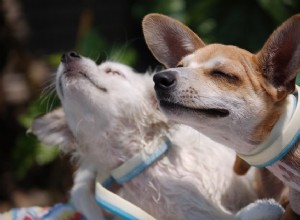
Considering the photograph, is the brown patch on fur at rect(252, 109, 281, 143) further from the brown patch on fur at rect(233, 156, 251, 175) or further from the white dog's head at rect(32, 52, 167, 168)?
the white dog's head at rect(32, 52, 167, 168)

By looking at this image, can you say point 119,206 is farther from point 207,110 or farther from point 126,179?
point 207,110

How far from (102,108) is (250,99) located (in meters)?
0.52

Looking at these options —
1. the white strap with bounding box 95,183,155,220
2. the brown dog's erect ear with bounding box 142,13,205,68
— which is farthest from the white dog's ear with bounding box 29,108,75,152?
the brown dog's erect ear with bounding box 142,13,205,68

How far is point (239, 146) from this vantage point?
4.09ft

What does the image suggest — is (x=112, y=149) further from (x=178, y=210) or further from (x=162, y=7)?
(x=162, y=7)

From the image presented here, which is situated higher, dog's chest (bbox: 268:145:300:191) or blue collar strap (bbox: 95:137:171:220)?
dog's chest (bbox: 268:145:300:191)

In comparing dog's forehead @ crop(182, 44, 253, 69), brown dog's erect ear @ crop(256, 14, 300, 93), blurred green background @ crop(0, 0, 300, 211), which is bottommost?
blurred green background @ crop(0, 0, 300, 211)

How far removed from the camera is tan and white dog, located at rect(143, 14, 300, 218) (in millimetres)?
1191

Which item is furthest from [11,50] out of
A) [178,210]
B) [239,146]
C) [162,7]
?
[239,146]

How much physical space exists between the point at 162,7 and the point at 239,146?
1556 mm

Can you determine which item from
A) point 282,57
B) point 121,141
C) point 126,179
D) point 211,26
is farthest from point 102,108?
point 211,26

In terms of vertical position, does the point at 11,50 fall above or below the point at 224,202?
below

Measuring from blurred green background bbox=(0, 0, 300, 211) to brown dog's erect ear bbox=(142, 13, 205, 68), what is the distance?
0.48m

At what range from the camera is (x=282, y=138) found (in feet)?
3.92
